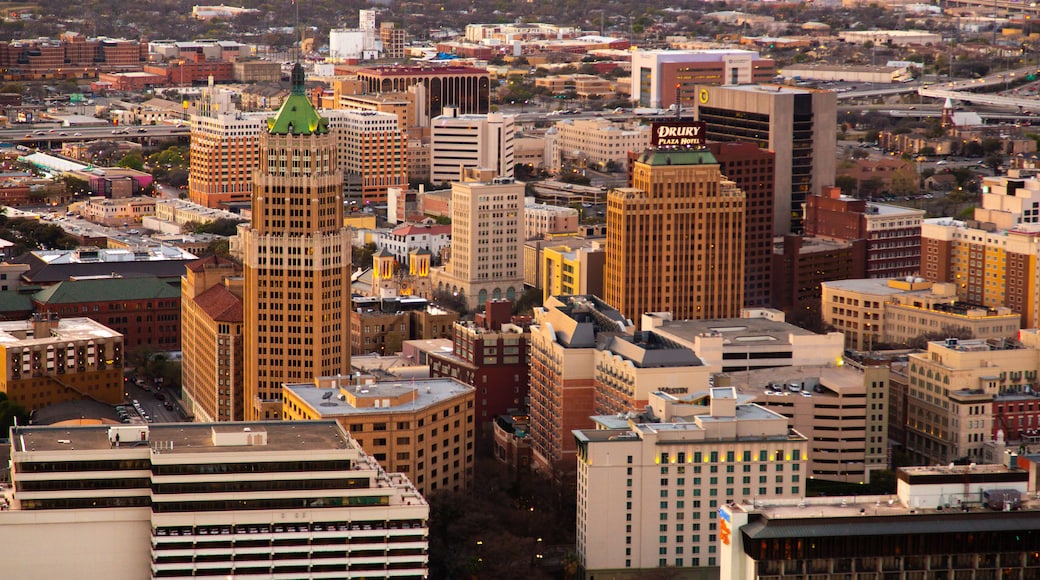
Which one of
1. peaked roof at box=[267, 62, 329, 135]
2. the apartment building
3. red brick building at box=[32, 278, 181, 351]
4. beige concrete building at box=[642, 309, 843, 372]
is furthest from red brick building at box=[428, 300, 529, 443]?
the apartment building

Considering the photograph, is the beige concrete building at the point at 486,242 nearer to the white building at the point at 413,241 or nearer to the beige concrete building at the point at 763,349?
the white building at the point at 413,241

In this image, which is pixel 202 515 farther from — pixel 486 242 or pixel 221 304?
pixel 486 242

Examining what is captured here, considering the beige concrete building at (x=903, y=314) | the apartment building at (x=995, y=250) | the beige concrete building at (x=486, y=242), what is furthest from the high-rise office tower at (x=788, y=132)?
the beige concrete building at (x=903, y=314)

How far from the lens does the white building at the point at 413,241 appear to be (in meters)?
167

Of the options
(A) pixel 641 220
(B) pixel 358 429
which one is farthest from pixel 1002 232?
(B) pixel 358 429

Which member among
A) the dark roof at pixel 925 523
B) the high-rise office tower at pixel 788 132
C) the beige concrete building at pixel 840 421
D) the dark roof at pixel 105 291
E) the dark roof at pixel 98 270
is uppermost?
the high-rise office tower at pixel 788 132

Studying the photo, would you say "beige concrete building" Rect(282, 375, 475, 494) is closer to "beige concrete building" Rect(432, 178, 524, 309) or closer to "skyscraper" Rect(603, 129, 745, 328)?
"skyscraper" Rect(603, 129, 745, 328)

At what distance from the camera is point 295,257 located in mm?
109562

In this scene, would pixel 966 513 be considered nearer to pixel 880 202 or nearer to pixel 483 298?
pixel 483 298

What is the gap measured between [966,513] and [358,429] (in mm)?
30789

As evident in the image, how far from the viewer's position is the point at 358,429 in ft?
325

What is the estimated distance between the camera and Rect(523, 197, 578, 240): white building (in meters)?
171

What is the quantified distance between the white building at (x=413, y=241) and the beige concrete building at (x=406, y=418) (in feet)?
202

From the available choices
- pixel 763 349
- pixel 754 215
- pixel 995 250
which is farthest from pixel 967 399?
pixel 754 215
